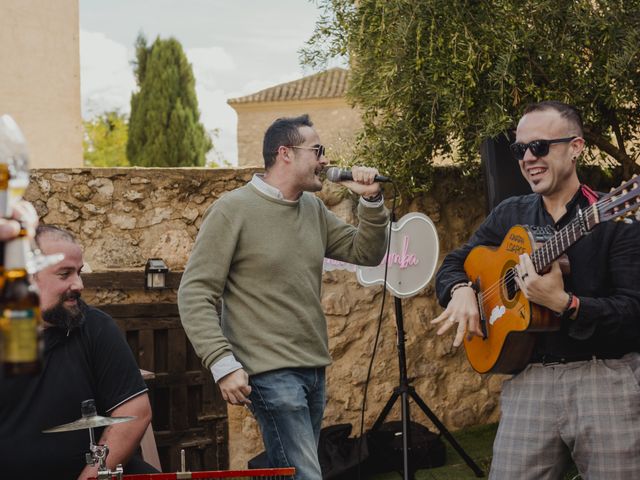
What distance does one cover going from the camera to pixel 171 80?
30.4m

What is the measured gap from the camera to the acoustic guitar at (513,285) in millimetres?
2588

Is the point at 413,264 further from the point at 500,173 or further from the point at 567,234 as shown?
the point at 567,234

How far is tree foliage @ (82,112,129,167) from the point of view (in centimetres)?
3662

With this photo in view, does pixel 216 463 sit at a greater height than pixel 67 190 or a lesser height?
lesser

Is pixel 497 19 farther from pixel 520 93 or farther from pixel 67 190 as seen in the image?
pixel 67 190

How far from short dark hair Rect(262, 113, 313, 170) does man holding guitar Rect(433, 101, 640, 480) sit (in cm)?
100

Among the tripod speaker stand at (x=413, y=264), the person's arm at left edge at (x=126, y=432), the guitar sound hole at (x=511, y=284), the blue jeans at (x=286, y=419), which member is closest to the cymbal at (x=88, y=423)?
the person's arm at left edge at (x=126, y=432)

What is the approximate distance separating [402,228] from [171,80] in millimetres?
25924

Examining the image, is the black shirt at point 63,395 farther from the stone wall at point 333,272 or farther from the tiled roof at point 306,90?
the tiled roof at point 306,90

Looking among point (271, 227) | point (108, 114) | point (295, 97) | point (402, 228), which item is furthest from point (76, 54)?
point (108, 114)

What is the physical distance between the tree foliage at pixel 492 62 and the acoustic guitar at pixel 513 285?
2.12 metres

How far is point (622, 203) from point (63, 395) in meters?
2.06

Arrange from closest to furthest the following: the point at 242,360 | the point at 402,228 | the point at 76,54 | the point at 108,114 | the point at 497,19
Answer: the point at 242,360
the point at 497,19
the point at 402,228
the point at 76,54
the point at 108,114

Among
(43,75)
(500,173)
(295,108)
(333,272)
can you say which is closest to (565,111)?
(500,173)
